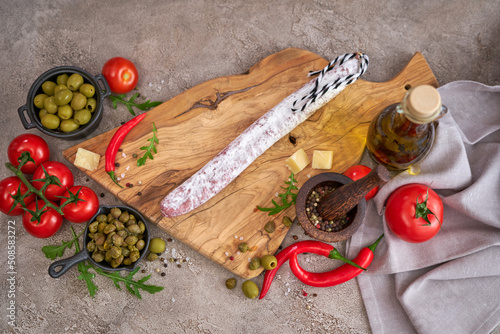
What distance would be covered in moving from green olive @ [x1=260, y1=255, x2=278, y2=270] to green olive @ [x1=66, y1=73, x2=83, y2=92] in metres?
1.62

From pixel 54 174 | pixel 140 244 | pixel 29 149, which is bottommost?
pixel 140 244

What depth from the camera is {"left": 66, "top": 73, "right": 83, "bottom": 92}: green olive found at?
230 cm

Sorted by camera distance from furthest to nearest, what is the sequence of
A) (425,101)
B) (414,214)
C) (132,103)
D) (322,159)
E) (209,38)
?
(209,38)
(132,103)
(322,159)
(414,214)
(425,101)

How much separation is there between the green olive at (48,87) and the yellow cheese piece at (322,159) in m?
1.75

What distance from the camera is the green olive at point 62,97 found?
2.25 m

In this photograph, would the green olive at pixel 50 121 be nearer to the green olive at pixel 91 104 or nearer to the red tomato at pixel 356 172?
the green olive at pixel 91 104

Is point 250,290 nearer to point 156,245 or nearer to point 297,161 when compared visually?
point 156,245

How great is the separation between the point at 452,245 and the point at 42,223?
259 centimetres

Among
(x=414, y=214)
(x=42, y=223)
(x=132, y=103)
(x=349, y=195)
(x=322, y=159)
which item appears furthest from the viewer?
(x=132, y=103)

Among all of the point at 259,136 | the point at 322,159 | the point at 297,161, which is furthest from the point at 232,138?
the point at 322,159

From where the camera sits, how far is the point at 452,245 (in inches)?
91.0

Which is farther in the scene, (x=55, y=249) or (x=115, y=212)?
(x=55, y=249)

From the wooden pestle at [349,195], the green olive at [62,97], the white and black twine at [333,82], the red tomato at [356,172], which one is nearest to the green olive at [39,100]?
the green olive at [62,97]

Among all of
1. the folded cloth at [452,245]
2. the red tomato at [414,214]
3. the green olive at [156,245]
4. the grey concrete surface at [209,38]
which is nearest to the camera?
the red tomato at [414,214]
